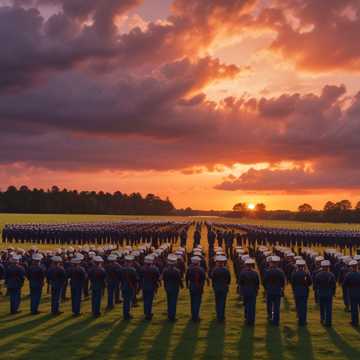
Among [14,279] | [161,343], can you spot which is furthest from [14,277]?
[161,343]

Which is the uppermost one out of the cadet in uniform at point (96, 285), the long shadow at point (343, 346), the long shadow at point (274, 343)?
the cadet in uniform at point (96, 285)

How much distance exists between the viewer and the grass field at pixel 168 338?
579 inches

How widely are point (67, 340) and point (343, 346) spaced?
23.4ft

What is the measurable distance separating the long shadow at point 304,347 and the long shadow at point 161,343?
3195 mm

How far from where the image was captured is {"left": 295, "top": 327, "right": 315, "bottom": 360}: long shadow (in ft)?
47.8

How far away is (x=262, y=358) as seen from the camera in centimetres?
1431

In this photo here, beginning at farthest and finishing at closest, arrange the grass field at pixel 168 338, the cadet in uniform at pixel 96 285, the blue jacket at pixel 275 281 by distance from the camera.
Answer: the cadet in uniform at pixel 96 285 < the blue jacket at pixel 275 281 < the grass field at pixel 168 338

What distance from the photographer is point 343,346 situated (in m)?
15.7

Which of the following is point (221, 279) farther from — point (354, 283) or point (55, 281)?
point (55, 281)

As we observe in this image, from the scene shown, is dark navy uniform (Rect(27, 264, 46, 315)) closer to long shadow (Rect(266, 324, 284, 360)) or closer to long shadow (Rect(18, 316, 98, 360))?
long shadow (Rect(18, 316, 98, 360))

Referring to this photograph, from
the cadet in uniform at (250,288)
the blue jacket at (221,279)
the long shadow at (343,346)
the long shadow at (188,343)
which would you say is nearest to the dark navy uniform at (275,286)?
the cadet in uniform at (250,288)

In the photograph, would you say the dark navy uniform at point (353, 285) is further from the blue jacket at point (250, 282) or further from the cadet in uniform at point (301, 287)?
the blue jacket at point (250, 282)

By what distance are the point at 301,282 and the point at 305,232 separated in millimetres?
44714

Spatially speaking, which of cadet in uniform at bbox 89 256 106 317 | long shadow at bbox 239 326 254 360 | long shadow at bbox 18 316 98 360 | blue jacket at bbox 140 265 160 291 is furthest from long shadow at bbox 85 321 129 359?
long shadow at bbox 239 326 254 360
